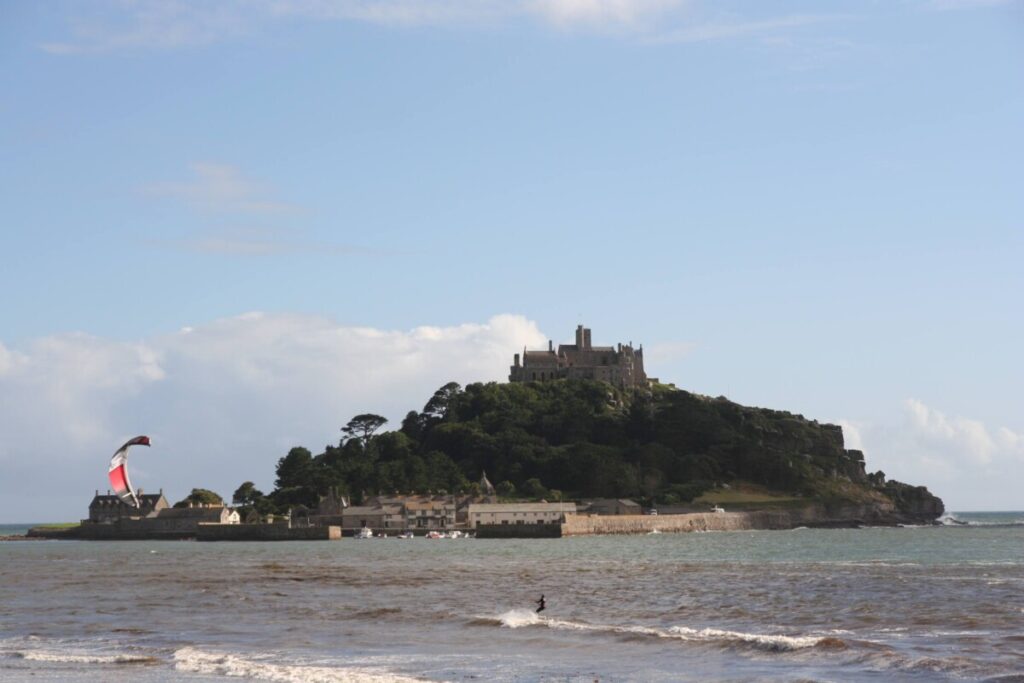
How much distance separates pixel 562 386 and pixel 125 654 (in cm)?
14695

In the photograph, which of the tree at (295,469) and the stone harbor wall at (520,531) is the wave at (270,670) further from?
the tree at (295,469)

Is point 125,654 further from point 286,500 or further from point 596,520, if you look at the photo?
point 286,500

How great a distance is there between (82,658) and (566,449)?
424ft

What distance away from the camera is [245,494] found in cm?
15150

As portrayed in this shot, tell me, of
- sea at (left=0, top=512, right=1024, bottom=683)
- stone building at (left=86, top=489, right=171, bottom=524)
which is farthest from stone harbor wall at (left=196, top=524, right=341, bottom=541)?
sea at (left=0, top=512, right=1024, bottom=683)

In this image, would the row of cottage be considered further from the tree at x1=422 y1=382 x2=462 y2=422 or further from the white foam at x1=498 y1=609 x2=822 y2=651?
the white foam at x1=498 y1=609 x2=822 y2=651

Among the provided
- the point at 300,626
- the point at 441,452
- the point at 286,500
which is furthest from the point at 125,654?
the point at 441,452

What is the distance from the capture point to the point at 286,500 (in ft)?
476

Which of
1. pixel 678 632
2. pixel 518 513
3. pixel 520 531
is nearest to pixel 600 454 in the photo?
pixel 518 513

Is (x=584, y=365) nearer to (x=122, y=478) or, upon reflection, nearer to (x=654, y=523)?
(x=654, y=523)

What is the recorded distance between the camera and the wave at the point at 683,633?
25.9 meters

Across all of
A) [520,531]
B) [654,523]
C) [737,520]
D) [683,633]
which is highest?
[737,520]

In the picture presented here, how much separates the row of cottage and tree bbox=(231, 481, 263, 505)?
1371 centimetres

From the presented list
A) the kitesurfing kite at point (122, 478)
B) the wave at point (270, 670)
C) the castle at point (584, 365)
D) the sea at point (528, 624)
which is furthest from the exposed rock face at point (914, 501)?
the wave at point (270, 670)
